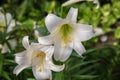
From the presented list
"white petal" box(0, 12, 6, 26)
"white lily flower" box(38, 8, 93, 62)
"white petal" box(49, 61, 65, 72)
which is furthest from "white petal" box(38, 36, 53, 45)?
"white petal" box(0, 12, 6, 26)

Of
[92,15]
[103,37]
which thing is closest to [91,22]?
[92,15]

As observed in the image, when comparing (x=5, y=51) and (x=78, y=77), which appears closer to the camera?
(x=78, y=77)

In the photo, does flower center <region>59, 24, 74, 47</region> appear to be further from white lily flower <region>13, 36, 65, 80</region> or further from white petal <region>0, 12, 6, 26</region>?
white petal <region>0, 12, 6, 26</region>

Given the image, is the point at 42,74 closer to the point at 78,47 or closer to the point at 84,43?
the point at 78,47

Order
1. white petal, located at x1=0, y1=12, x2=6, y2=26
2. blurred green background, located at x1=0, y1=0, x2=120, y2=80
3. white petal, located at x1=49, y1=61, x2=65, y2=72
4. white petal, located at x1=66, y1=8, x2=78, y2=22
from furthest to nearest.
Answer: white petal, located at x1=0, y1=12, x2=6, y2=26 → blurred green background, located at x1=0, y1=0, x2=120, y2=80 → white petal, located at x1=49, y1=61, x2=65, y2=72 → white petal, located at x1=66, y1=8, x2=78, y2=22

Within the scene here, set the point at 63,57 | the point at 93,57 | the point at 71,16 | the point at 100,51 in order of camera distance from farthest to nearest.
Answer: the point at 100,51, the point at 93,57, the point at 63,57, the point at 71,16

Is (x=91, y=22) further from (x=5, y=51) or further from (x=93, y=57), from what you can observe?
(x=5, y=51)

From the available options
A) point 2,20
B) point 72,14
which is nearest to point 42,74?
point 72,14
